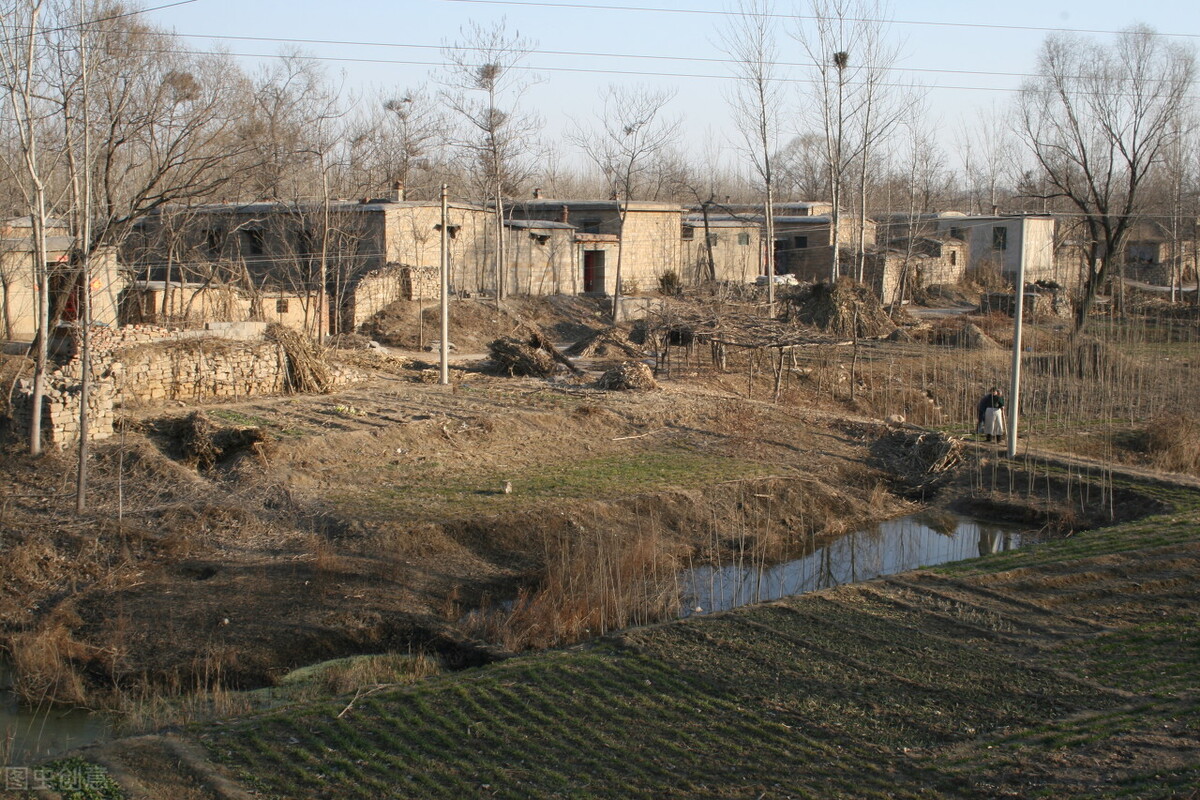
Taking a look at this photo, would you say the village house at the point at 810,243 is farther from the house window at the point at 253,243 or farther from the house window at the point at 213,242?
the house window at the point at 213,242

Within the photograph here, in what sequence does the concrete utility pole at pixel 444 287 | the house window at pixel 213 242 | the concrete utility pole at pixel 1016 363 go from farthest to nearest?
the house window at pixel 213 242 → the concrete utility pole at pixel 444 287 → the concrete utility pole at pixel 1016 363

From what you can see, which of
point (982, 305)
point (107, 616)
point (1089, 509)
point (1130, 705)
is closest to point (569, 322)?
point (982, 305)

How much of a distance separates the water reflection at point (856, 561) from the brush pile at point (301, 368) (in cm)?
880

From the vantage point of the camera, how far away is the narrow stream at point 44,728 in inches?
303

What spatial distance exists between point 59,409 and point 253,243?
16726 millimetres

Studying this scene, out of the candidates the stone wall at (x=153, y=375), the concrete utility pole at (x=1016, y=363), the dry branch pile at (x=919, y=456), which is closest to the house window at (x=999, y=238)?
the dry branch pile at (x=919, y=456)

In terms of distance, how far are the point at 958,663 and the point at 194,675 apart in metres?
6.63

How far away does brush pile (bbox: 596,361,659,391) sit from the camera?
2005 cm

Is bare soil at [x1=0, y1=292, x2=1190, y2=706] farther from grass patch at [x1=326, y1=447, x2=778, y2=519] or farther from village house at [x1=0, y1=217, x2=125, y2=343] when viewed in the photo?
village house at [x1=0, y1=217, x2=125, y2=343]

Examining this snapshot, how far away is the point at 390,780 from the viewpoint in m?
6.21

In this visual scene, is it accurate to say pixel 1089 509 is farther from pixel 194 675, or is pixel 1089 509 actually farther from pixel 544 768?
pixel 194 675

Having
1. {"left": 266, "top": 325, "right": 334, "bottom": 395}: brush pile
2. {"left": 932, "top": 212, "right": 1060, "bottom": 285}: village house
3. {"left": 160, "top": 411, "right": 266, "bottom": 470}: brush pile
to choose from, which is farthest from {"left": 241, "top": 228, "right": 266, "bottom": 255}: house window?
{"left": 932, "top": 212, "right": 1060, "bottom": 285}: village house

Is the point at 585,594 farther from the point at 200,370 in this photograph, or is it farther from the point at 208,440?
the point at 200,370

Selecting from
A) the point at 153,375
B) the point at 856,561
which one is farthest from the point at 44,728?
the point at 856,561
